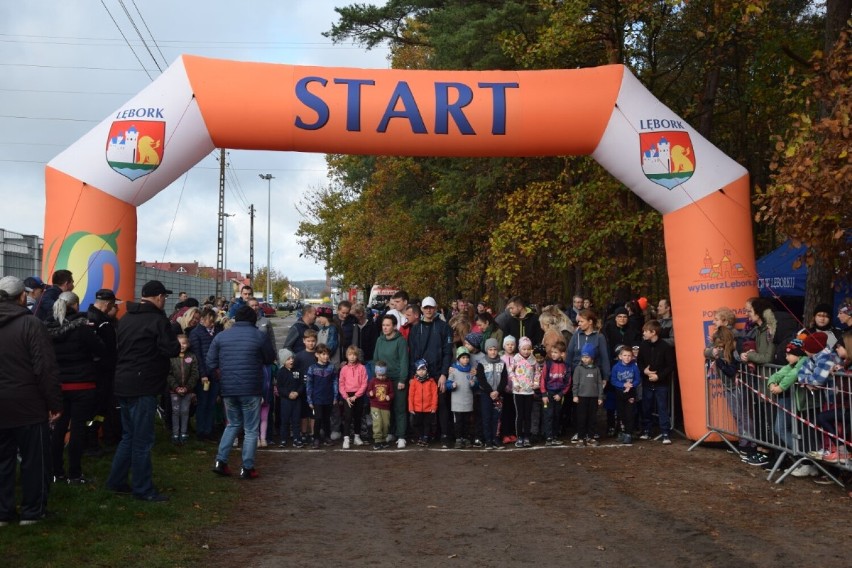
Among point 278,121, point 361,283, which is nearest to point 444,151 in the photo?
point 278,121

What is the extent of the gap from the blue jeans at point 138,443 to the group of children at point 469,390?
3512mm

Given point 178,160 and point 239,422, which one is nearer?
point 239,422

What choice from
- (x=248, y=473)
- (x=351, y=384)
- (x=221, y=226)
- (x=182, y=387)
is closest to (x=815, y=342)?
(x=351, y=384)

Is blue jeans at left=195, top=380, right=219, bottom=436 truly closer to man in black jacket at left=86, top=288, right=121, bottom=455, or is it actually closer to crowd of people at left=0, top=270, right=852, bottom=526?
crowd of people at left=0, top=270, right=852, bottom=526

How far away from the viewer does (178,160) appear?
10.5 metres

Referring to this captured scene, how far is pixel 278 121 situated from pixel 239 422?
3.81 meters

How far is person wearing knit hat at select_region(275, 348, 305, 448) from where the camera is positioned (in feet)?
36.4

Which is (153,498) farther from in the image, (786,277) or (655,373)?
(786,277)

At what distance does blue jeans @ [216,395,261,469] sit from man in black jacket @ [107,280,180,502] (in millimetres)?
1049

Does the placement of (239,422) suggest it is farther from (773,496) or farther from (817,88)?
(817,88)

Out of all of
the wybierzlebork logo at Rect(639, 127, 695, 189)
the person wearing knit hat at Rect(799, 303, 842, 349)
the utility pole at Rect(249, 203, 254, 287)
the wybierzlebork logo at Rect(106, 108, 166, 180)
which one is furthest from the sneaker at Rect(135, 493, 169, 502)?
the utility pole at Rect(249, 203, 254, 287)

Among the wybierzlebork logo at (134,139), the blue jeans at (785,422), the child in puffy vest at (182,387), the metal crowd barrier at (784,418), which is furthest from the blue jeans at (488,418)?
the wybierzlebork logo at (134,139)

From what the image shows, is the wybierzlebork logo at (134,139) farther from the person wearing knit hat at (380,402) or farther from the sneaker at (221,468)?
the person wearing knit hat at (380,402)

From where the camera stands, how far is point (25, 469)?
255 inches
